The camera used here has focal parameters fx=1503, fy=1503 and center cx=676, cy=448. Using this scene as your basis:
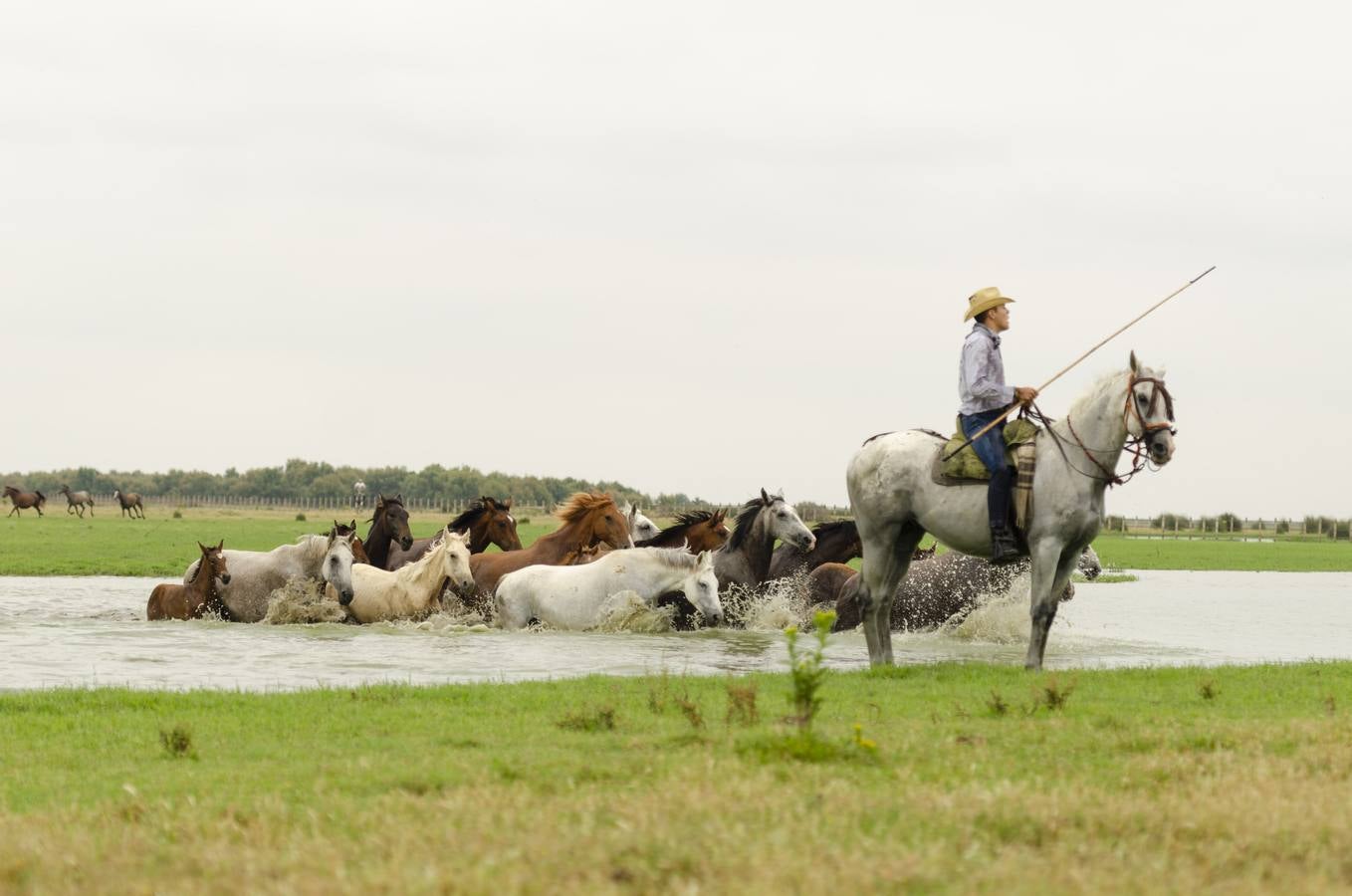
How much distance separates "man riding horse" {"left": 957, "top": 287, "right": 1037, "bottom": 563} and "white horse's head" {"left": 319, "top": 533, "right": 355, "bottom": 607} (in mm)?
9642

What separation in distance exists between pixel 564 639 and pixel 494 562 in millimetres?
3815

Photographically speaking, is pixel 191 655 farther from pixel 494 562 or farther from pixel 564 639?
pixel 494 562

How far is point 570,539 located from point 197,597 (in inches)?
211

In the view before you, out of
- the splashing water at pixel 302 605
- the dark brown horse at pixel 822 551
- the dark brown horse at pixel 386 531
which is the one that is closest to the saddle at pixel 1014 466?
the dark brown horse at pixel 822 551

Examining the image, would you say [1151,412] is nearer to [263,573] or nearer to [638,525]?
[263,573]

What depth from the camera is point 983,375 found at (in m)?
13.1

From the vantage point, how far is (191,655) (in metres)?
16.2

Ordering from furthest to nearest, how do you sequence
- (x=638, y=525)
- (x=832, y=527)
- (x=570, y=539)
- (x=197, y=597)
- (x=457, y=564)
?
(x=638, y=525) → (x=570, y=539) → (x=832, y=527) → (x=457, y=564) → (x=197, y=597)

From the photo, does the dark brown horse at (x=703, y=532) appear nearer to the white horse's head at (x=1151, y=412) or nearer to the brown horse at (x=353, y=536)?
the brown horse at (x=353, y=536)

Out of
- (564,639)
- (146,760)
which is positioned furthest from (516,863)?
(564,639)

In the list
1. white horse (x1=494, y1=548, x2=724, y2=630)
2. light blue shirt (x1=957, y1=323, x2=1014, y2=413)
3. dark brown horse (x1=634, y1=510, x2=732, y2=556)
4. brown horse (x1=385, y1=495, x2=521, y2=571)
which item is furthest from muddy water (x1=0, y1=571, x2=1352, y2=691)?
brown horse (x1=385, y1=495, x2=521, y2=571)

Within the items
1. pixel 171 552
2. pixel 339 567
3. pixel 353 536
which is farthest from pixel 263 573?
pixel 171 552

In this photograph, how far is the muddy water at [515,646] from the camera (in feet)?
47.8

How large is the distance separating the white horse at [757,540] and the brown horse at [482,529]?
4.74 metres
